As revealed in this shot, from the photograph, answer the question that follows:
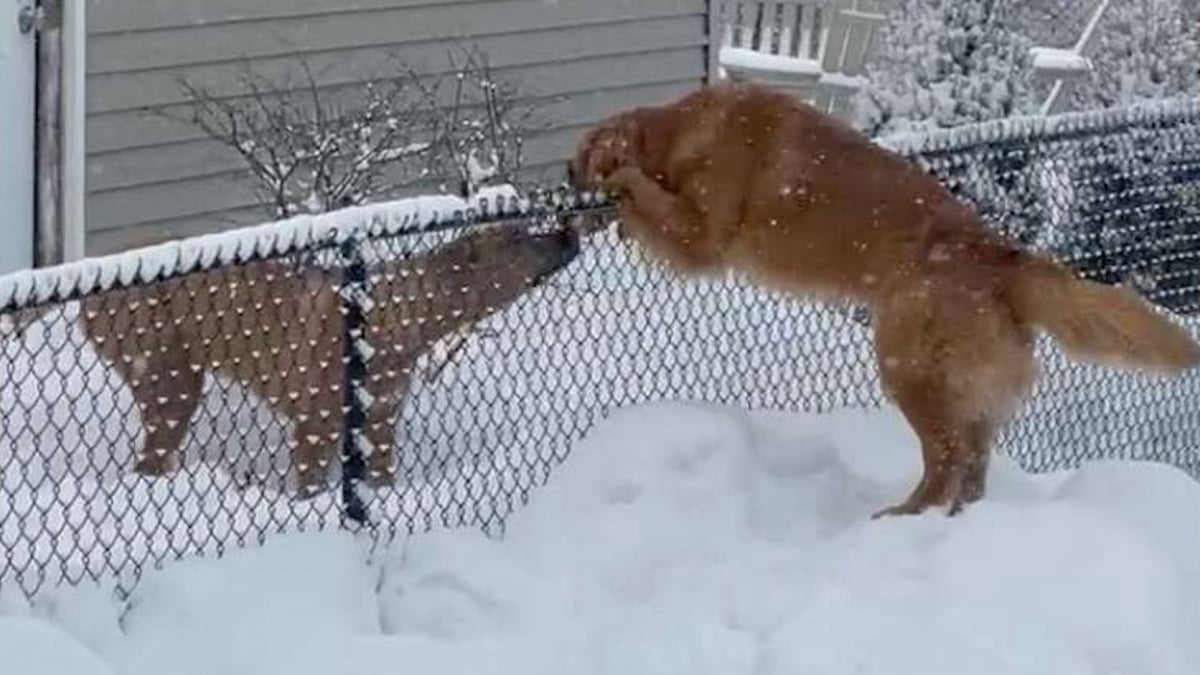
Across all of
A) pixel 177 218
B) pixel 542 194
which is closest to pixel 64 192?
pixel 177 218

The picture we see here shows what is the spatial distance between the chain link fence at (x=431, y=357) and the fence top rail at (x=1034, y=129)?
0.01m

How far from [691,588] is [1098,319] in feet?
4.15

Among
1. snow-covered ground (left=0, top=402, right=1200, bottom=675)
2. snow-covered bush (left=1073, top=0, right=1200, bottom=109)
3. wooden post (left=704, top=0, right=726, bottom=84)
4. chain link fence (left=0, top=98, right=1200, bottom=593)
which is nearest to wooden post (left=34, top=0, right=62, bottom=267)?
chain link fence (left=0, top=98, right=1200, bottom=593)

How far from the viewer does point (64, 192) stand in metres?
9.04

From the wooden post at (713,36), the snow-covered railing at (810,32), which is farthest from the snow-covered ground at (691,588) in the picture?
the snow-covered railing at (810,32)

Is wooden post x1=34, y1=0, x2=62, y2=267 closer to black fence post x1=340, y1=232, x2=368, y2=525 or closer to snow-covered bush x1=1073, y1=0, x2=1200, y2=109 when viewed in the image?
black fence post x1=340, y1=232, x2=368, y2=525

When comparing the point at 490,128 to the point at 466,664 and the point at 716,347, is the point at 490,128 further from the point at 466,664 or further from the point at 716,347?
the point at 466,664

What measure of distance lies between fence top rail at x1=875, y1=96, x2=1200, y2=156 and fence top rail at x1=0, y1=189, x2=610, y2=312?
1.22 meters

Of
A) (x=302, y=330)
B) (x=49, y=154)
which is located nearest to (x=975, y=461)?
(x=302, y=330)

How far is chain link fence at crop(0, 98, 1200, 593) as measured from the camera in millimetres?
5301

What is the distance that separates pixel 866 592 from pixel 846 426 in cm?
104

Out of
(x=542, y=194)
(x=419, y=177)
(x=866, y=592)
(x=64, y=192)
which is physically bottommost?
(x=419, y=177)

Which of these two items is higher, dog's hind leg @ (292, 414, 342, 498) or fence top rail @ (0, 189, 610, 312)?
fence top rail @ (0, 189, 610, 312)

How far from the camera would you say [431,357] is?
648 cm
